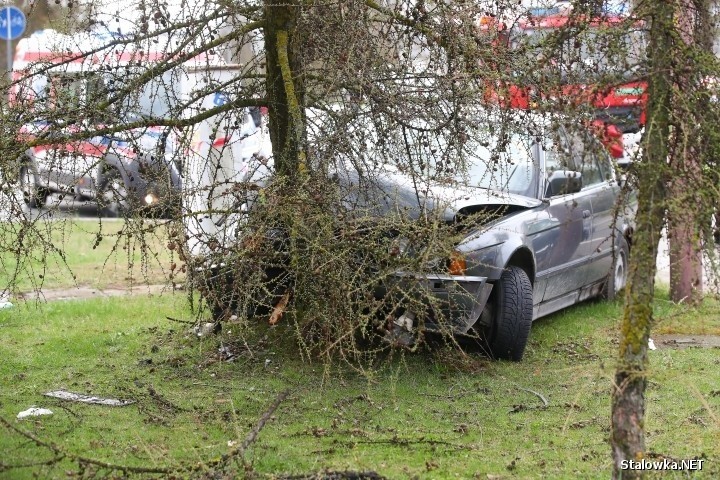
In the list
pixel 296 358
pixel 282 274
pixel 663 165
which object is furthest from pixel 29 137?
pixel 663 165

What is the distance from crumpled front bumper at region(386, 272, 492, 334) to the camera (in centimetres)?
606

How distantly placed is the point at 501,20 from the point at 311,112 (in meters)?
1.49

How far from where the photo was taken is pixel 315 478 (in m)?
4.85

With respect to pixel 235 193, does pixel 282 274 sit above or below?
below

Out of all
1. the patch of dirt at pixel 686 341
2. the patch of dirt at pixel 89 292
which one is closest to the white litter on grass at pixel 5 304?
the patch of dirt at pixel 89 292

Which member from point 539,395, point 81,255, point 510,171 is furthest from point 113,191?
point 81,255

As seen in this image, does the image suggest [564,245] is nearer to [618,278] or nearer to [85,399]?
[618,278]

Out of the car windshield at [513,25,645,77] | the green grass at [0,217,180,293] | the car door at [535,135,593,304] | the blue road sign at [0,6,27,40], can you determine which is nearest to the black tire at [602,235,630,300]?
the car door at [535,135,593,304]

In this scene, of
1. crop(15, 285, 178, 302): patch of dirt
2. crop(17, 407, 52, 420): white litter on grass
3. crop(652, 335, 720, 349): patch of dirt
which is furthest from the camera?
crop(15, 285, 178, 302): patch of dirt

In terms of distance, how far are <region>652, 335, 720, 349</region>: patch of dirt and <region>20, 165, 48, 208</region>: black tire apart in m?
5.22

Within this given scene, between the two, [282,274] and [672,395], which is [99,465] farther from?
[672,395]

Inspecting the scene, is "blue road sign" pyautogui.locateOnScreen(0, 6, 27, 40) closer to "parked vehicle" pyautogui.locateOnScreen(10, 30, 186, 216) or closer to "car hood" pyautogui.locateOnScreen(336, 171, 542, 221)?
"parked vehicle" pyautogui.locateOnScreen(10, 30, 186, 216)

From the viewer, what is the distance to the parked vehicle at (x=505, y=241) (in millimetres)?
6320

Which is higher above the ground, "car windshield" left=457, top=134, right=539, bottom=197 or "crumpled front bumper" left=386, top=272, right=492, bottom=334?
"car windshield" left=457, top=134, right=539, bottom=197
